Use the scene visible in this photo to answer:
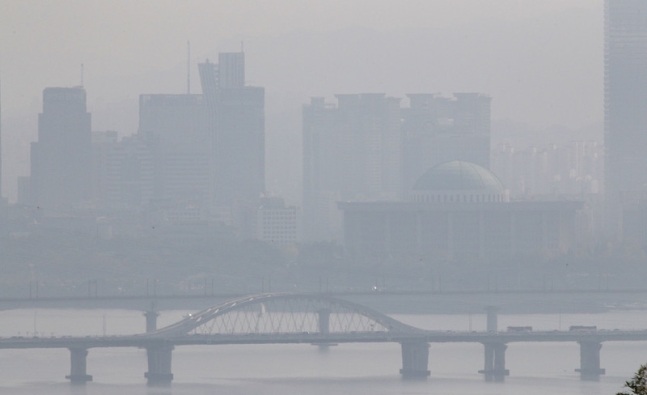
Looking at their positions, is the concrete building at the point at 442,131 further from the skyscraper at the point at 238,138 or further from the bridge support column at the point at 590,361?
the bridge support column at the point at 590,361

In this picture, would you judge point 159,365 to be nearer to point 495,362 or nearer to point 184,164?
point 495,362

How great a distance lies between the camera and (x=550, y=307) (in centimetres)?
11469

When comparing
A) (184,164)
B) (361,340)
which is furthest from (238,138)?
(361,340)

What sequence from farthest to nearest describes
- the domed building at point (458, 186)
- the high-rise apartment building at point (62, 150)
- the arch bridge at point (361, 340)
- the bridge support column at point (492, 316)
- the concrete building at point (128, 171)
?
the concrete building at point (128, 171) → the high-rise apartment building at point (62, 150) → the domed building at point (458, 186) → the bridge support column at point (492, 316) → the arch bridge at point (361, 340)

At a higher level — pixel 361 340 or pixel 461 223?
pixel 461 223

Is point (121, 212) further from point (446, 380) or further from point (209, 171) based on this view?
point (446, 380)

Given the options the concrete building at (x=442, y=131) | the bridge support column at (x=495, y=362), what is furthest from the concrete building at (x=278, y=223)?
the bridge support column at (x=495, y=362)

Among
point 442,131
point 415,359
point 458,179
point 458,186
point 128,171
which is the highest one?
point 442,131

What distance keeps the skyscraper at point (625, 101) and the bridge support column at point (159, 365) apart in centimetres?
10341

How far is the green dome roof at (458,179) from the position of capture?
144 metres

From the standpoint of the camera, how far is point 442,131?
616ft

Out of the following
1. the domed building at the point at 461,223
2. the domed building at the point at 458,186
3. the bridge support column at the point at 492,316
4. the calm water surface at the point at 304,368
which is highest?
the domed building at the point at 458,186

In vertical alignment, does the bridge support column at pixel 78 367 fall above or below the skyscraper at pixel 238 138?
below

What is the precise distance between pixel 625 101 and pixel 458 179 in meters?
42.2
